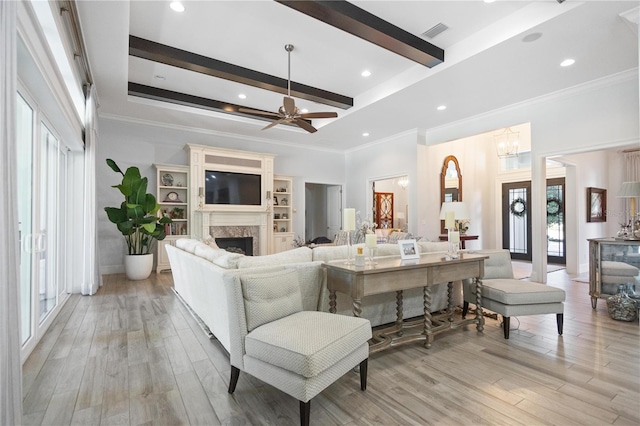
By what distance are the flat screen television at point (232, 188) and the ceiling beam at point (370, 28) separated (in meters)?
4.38

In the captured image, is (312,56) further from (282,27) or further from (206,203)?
(206,203)

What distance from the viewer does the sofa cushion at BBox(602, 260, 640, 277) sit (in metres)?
3.79

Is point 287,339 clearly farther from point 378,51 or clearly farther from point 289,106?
point 378,51

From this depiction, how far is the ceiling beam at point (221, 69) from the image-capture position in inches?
156

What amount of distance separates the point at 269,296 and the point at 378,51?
361 centimetres

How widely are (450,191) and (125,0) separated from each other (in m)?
7.58

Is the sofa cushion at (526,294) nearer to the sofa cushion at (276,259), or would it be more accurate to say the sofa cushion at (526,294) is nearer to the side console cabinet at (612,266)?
the side console cabinet at (612,266)

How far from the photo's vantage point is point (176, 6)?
325 cm

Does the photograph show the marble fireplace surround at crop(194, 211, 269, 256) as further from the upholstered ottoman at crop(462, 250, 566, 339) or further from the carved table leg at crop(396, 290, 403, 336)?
the upholstered ottoman at crop(462, 250, 566, 339)

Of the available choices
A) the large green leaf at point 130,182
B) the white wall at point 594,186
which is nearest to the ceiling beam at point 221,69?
the large green leaf at point 130,182

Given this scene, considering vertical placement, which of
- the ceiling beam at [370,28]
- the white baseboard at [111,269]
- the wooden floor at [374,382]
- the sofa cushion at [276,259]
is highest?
the ceiling beam at [370,28]

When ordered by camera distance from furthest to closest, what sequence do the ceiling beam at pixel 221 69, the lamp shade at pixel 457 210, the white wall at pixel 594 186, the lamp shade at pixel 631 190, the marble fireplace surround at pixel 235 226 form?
the marble fireplace surround at pixel 235 226 → the white wall at pixel 594 186 → the lamp shade at pixel 631 190 → the ceiling beam at pixel 221 69 → the lamp shade at pixel 457 210

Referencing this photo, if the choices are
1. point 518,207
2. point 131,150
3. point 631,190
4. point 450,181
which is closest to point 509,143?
point 450,181

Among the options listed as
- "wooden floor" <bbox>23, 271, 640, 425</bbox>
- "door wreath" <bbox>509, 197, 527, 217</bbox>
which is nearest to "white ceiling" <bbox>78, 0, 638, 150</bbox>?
"wooden floor" <bbox>23, 271, 640, 425</bbox>
